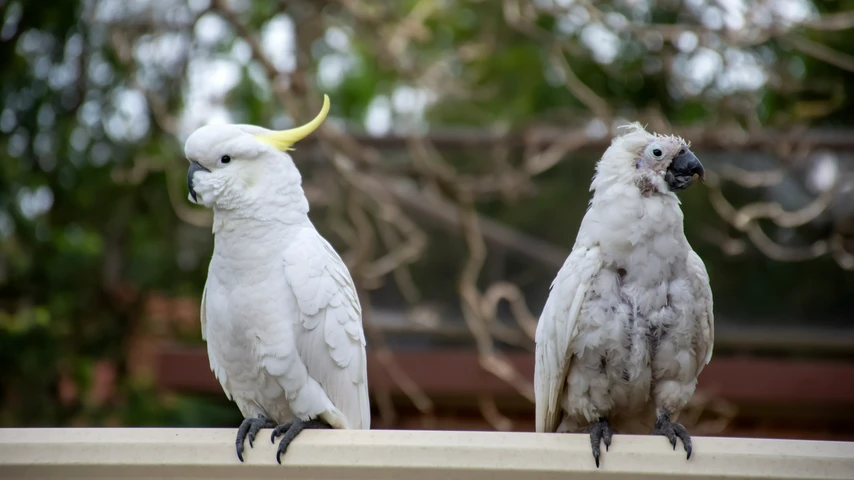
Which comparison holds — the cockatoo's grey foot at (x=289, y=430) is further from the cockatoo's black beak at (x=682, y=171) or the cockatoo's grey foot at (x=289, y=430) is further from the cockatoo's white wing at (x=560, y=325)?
the cockatoo's black beak at (x=682, y=171)

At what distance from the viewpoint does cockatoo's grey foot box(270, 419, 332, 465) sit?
1.62 meters

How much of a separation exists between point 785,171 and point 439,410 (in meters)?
2.17

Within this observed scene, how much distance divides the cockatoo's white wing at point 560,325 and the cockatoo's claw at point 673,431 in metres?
0.23

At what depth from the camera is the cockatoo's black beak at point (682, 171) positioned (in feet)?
5.71

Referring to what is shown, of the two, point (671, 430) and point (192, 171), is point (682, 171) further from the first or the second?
point (192, 171)

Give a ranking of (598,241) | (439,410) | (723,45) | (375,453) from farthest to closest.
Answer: (439,410)
(723,45)
(598,241)
(375,453)

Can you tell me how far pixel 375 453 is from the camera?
1.48 meters

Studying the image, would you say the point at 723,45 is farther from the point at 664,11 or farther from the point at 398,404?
the point at 398,404

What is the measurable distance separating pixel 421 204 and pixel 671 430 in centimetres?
261

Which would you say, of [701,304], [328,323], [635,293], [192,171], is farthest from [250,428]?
[701,304]

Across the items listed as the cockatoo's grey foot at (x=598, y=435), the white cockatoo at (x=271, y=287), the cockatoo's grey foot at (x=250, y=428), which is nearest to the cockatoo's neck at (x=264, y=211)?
the white cockatoo at (x=271, y=287)

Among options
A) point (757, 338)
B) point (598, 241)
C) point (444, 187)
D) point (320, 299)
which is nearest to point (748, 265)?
point (757, 338)

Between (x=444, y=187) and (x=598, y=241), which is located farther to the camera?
(x=444, y=187)

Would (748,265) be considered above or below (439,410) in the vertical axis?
above
